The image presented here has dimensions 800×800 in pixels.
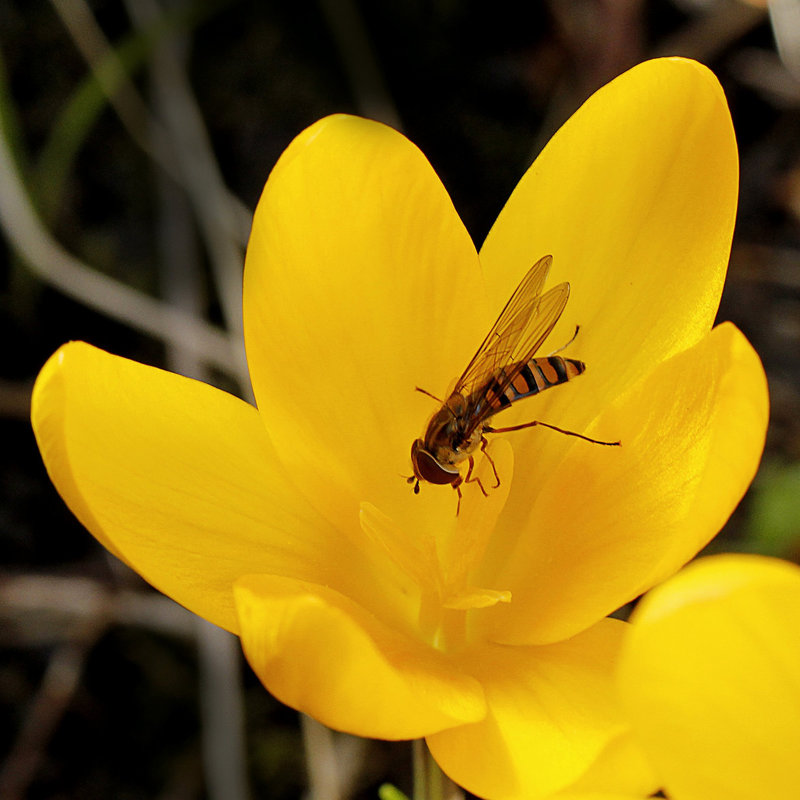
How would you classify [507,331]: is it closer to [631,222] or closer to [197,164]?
[631,222]

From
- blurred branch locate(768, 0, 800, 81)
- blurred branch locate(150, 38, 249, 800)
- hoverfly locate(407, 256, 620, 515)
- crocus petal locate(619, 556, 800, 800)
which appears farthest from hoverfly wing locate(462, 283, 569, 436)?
blurred branch locate(768, 0, 800, 81)

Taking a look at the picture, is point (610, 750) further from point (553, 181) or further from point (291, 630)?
point (553, 181)

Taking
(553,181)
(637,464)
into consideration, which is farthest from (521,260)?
(637,464)

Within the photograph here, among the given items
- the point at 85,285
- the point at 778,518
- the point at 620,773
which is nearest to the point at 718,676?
the point at 620,773

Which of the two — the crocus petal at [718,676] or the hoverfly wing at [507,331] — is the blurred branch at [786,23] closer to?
the hoverfly wing at [507,331]

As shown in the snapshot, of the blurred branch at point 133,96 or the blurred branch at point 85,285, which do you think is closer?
the blurred branch at point 85,285

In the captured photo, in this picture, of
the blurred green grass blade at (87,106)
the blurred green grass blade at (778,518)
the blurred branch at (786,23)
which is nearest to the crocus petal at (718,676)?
the blurred green grass blade at (778,518)
